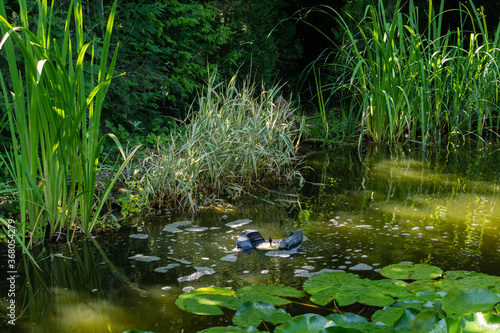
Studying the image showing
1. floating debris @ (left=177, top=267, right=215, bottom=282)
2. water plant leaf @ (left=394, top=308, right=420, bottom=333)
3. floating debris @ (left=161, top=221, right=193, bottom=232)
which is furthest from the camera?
floating debris @ (left=161, top=221, right=193, bottom=232)

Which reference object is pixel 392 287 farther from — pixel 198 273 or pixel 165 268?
pixel 165 268

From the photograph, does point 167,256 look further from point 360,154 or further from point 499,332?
point 360,154

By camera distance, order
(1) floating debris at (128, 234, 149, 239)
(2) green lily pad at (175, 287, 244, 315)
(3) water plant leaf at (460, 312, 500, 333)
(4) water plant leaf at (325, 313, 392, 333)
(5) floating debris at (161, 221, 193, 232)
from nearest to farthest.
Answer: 1. (3) water plant leaf at (460, 312, 500, 333)
2. (4) water plant leaf at (325, 313, 392, 333)
3. (2) green lily pad at (175, 287, 244, 315)
4. (1) floating debris at (128, 234, 149, 239)
5. (5) floating debris at (161, 221, 193, 232)

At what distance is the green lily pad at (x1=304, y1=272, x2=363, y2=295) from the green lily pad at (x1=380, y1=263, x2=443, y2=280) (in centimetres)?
16

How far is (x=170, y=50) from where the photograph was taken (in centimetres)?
484

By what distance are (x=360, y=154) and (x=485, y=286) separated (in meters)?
2.93

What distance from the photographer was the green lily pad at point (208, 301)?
1527 mm

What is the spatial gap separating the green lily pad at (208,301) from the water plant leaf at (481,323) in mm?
786

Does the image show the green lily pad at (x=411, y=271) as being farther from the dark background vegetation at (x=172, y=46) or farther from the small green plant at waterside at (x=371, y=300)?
the dark background vegetation at (x=172, y=46)

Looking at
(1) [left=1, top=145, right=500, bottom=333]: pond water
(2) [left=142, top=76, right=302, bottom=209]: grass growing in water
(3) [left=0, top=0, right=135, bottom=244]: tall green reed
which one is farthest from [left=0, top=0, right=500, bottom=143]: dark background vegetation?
(1) [left=1, top=145, right=500, bottom=333]: pond water

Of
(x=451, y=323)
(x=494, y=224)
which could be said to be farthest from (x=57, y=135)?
(x=494, y=224)

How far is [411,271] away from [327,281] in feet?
1.17

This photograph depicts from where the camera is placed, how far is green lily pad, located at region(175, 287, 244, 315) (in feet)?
5.01

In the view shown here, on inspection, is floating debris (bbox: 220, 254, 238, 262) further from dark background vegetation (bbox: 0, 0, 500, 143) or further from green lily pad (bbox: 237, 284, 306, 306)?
dark background vegetation (bbox: 0, 0, 500, 143)
